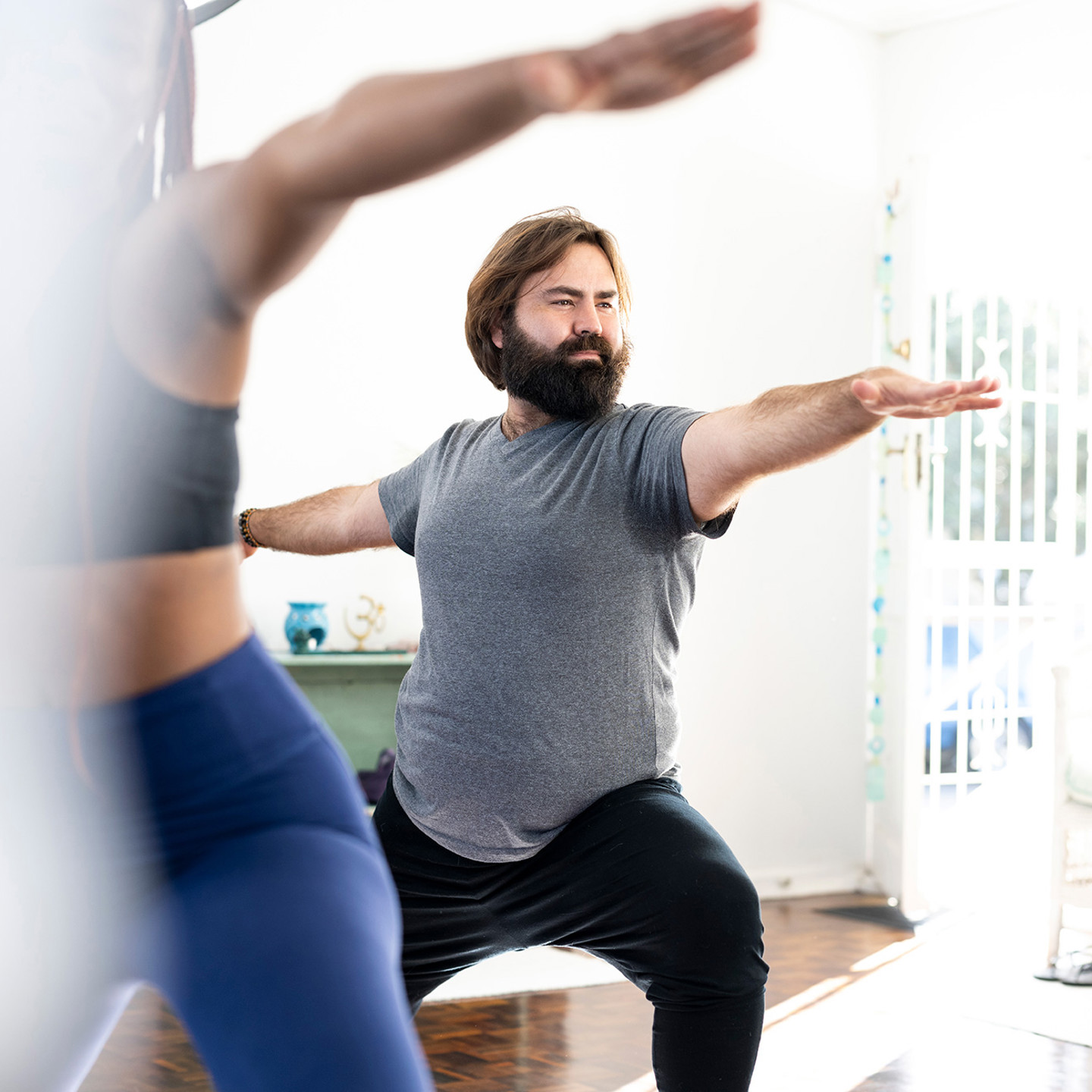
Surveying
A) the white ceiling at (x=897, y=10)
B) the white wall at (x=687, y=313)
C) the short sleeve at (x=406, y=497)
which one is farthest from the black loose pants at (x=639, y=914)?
the white ceiling at (x=897, y=10)

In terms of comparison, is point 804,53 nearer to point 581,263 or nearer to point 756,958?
point 581,263

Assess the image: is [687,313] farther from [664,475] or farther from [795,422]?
[795,422]

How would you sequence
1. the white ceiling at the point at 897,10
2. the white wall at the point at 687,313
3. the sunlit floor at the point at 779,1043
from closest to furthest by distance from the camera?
the sunlit floor at the point at 779,1043, the white wall at the point at 687,313, the white ceiling at the point at 897,10

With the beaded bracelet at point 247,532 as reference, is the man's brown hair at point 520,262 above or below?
above

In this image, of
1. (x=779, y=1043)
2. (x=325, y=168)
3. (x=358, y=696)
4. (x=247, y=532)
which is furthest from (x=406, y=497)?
(x=358, y=696)

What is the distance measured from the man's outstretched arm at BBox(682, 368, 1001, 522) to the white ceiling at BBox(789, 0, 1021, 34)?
3.76 m

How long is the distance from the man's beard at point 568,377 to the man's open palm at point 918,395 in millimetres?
638

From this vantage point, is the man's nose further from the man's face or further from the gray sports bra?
the gray sports bra

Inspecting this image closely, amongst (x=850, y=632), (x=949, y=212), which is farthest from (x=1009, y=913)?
(x=949, y=212)

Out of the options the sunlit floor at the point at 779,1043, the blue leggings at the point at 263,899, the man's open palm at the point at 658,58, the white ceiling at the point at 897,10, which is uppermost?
the white ceiling at the point at 897,10

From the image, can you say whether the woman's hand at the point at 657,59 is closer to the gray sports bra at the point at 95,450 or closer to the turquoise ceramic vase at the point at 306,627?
the gray sports bra at the point at 95,450

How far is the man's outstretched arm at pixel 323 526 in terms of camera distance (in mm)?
2230

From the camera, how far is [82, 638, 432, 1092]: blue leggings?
0.78 m

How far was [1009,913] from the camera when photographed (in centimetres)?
444
